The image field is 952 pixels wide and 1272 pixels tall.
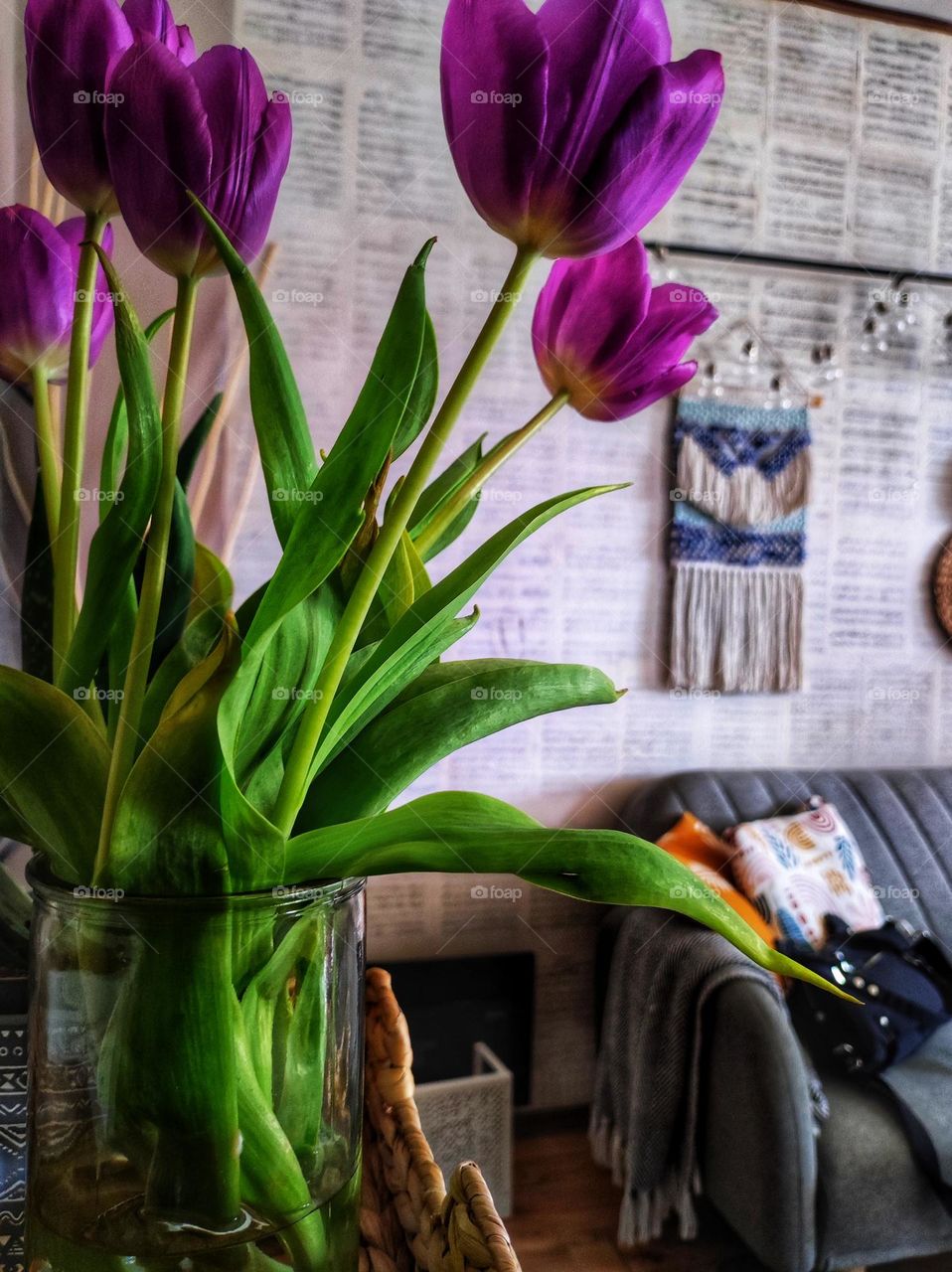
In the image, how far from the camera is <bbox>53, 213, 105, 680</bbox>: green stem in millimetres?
389

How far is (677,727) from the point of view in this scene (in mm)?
2377

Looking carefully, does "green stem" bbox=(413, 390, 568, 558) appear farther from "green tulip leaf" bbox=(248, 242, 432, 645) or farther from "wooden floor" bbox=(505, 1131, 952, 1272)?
"wooden floor" bbox=(505, 1131, 952, 1272)

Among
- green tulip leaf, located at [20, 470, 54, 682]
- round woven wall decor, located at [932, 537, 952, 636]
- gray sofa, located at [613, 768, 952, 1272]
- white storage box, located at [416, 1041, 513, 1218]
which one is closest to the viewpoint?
green tulip leaf, located at [20, 470, 54, 682]

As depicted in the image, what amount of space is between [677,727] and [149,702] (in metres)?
2.10

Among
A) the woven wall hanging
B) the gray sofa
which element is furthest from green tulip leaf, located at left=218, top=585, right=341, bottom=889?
the woven wall hanging

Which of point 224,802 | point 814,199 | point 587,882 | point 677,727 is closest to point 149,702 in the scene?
point 224,802

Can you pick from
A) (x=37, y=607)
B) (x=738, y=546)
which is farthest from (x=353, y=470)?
(x=738, y=546)

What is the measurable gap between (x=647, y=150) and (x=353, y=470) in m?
0.14

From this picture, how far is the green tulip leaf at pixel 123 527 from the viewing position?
0.36 metres

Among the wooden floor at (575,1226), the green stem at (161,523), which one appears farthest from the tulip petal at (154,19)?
the wooden floor at (575,1226)

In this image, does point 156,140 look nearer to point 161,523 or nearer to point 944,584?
point 161,523

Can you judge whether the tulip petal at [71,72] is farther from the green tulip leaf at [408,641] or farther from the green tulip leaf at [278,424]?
the green tulip leaf at [408,641]

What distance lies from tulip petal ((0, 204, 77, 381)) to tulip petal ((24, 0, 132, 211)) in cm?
6

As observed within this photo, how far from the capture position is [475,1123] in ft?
6.04
